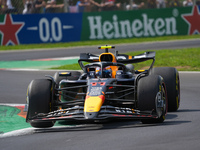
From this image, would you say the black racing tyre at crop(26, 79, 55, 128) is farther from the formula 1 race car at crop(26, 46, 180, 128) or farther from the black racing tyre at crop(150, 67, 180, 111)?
the black racing tyre at crop(150, 67, 180, 111)

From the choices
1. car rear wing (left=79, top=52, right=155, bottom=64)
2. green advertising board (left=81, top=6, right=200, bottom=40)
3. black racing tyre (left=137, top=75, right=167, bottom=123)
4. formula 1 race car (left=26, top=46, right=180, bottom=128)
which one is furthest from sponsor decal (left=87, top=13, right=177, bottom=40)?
black racing tyre (left=137, top=75, right=167, bottom=123)

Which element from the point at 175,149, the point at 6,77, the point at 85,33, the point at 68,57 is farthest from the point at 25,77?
the point at 85,33

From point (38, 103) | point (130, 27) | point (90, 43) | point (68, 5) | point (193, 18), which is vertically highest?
point (38, 103)

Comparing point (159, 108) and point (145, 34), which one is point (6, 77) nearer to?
point (159, 108)

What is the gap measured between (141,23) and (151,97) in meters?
17.1

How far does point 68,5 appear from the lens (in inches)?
921

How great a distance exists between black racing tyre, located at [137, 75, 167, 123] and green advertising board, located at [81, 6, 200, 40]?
16166mm

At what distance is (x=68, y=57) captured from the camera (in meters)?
18.9

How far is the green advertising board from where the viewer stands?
23594 millimetres

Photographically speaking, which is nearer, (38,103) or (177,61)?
(38,103)

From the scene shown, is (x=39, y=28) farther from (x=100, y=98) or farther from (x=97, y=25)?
(x=100, y=98)

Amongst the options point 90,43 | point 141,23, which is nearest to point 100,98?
point 90,43

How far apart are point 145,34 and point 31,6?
A: 220 inches

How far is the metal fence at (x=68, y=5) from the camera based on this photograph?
22.4 m
